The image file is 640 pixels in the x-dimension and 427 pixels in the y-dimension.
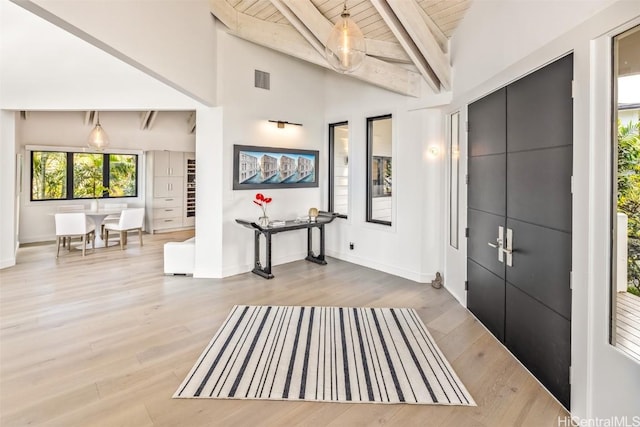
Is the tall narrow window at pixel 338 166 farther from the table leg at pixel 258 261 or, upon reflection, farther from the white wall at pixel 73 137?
the white wall at pixel 73 137

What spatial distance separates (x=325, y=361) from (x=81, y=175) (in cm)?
827

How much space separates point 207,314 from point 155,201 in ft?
19.7

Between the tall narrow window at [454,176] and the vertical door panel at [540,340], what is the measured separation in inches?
56.9

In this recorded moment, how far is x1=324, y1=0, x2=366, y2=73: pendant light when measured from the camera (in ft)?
9.07

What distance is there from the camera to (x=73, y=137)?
25.0 ft

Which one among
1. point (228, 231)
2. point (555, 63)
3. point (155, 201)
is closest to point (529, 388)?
point (555, 63)

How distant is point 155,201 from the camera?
27.9 feet

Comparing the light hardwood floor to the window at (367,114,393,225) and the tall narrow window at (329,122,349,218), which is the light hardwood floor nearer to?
the window at (367,114,393,225)

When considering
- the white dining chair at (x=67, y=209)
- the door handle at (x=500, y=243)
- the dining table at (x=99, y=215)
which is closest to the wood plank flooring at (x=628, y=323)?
the door handle at (x=500, y=243)

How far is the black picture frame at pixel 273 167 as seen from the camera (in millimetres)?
5051

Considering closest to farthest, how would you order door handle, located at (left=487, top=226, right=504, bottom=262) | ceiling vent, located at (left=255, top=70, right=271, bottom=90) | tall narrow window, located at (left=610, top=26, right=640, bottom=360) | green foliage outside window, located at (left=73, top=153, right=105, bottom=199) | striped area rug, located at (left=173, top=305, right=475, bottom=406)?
tall narrow window, located at (left=610, top=26, right=640, bottom=360), striped area rug, located at (left=173, top=305, right=475, bottom=406), door handle, located at (left=487, top=226, right=504, bottom=262), ceiling vent, located at (left=255, top=70, right=271, bottom=90), green foliage outside window, located at (left=73, top=153, right=105, bottom=199)

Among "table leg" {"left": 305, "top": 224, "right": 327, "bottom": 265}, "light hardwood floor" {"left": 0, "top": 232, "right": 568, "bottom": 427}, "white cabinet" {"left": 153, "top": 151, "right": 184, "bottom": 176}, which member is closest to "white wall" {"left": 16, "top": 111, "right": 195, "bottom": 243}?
"white cabinet" {"left": 153, "top": 151, "right": 184, "bottom": 176}

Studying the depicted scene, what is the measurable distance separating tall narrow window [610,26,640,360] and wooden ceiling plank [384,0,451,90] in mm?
1979

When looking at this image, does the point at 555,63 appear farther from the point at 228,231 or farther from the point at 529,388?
the point at 228,231
